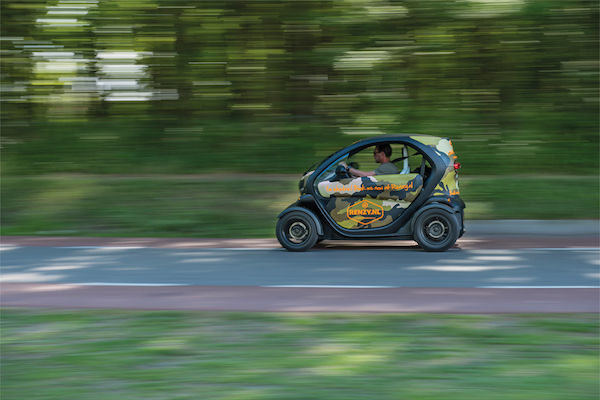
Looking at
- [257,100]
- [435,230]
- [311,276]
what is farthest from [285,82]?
[311,276]

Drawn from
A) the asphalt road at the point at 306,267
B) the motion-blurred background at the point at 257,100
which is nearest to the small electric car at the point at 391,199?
the asphalt road at the point at 306,267

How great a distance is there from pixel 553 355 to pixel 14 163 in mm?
12695

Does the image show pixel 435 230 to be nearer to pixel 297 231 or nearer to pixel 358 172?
pixel 358 172

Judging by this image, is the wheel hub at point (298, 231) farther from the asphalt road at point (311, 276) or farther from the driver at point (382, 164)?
the driver at point (382, 164)

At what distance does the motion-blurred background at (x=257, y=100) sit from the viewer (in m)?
13.2

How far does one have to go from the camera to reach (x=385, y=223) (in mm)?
9508

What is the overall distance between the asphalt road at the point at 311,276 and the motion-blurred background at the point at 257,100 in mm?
2312

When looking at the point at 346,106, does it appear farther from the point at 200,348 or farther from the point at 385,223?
the point at 200,348

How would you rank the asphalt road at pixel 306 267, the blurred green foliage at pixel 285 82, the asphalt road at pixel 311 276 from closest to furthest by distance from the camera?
the asphalt road at pixel 311 276
the asphalt road at pixel 306 267
the blurred green foliage at pixel 285 82

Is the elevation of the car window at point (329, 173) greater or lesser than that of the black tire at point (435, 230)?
greater

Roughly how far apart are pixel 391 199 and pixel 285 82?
19.3ft

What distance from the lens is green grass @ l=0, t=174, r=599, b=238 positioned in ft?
40.3

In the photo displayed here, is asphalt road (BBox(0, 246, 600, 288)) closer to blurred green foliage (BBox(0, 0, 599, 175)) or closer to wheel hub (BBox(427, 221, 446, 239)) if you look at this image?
wheel hub (BBox(427, 221, 446, 239))

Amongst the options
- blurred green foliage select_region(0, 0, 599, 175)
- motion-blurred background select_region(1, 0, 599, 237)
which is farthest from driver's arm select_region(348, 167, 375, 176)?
blurred green foliage select_region(0, 0, 599, 175)
